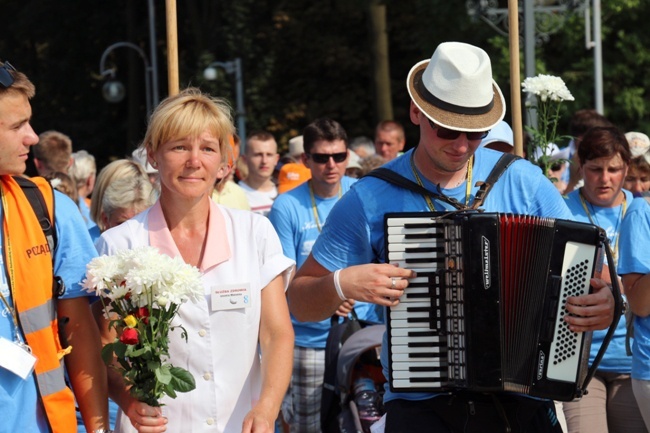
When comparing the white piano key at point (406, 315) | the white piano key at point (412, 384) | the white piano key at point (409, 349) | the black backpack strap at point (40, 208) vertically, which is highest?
the black backpack strap at point (40, 208)

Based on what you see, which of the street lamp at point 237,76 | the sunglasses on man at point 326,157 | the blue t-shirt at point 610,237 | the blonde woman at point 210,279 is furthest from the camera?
the street lamp at point 237,76

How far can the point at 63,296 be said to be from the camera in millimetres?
4309

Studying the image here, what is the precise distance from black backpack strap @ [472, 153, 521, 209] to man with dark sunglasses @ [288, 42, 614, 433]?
0.07ft

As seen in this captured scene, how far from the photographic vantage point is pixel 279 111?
105ft

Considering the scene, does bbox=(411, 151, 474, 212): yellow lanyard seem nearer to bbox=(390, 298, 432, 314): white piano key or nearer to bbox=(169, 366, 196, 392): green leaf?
bbox=(390, 298, 432, 314): white piano key

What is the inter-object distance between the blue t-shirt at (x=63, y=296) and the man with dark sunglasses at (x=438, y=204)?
1062 millimetres

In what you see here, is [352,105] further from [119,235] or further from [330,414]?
[119,235]

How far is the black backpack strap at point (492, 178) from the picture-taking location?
4828mm

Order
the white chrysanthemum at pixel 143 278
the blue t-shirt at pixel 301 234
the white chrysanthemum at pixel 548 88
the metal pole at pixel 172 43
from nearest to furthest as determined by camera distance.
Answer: the white chrysanthemum at pixel 143 278 < the metal pole at pixel 172 43 < the white chrysanthemum at pixel 548 88 < the blue t-shirt at pixel 301 234

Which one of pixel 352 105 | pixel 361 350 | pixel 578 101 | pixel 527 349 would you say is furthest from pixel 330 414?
pixel 352 105

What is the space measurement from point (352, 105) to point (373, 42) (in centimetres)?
361

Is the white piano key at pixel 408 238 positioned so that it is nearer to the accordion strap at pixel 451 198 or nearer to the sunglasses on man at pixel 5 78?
the accordion strap at pixel 451 198

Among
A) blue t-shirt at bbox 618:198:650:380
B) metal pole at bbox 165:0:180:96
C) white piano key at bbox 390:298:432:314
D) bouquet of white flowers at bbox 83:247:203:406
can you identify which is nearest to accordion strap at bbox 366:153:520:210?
white piano key at bbox 390:298:432:314

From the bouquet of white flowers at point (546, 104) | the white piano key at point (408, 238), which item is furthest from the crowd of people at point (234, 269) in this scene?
the bouquet of white flowers at point (546, 104)
